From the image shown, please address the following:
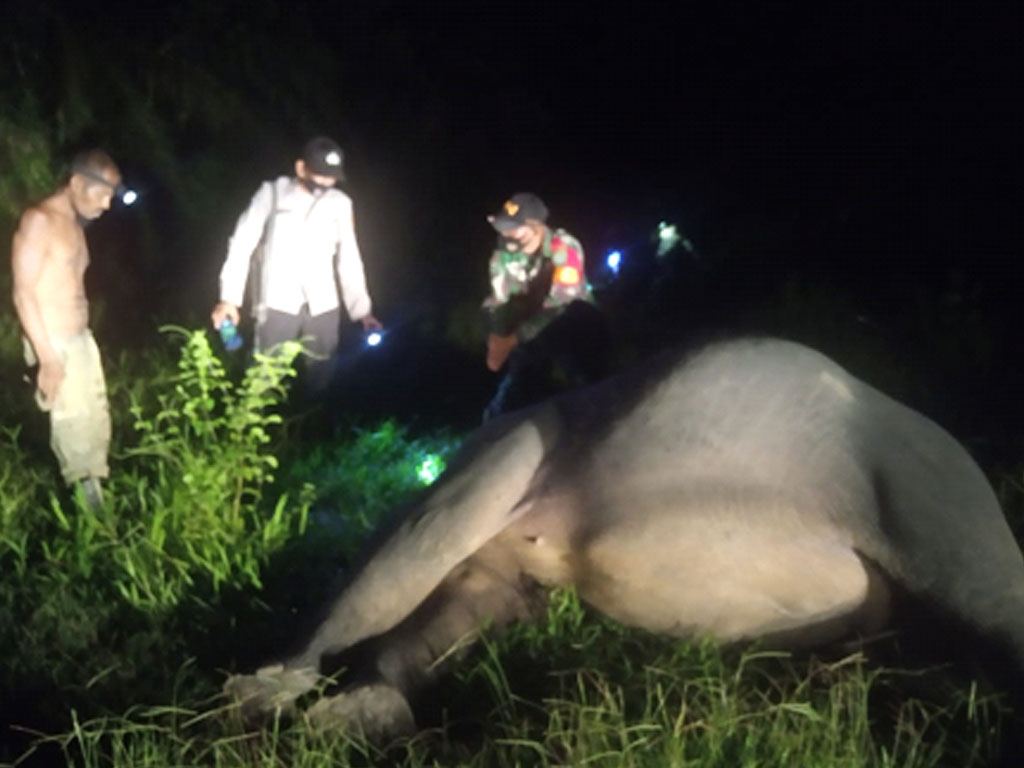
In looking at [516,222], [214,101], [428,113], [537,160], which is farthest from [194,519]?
[537,160]

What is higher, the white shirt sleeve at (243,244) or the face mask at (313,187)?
the face mask at (313,187)

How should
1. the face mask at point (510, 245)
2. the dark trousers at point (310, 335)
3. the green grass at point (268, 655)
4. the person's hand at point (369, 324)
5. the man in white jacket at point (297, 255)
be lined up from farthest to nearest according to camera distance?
the person's hand at point (369, 324), the dark trousers at point (310, 335), the man in white jacket at point (297, 255), the face mask at point (510, 245), the green grass at point (268, 655)

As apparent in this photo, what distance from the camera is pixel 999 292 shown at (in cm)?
947

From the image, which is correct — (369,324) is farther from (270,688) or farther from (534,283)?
(270,688)

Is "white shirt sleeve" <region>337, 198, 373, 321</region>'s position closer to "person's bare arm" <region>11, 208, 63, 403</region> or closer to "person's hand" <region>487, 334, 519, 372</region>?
"person's hand" <region>487, 334, 519, 372</region>

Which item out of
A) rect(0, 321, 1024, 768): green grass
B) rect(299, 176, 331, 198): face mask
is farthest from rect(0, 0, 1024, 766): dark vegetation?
rect(299, 176, 331, 198): face mask

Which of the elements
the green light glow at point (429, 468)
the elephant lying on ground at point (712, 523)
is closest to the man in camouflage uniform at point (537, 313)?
the green light glow at point (429, 468)

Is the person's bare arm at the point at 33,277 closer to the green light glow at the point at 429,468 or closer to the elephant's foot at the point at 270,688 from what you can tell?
the green light glow at the point at 429,468

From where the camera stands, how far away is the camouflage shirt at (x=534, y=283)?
599 cm

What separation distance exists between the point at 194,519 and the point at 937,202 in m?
6.61

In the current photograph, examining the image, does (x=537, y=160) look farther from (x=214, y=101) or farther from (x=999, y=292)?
(x=999, y=292)

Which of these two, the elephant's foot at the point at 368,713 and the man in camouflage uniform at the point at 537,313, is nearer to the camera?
the elephant's foot at the point at 368,713

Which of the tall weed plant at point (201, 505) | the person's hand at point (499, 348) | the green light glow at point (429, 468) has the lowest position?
the green light glow at point (429, 468)

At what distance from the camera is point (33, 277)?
17.4 ft
